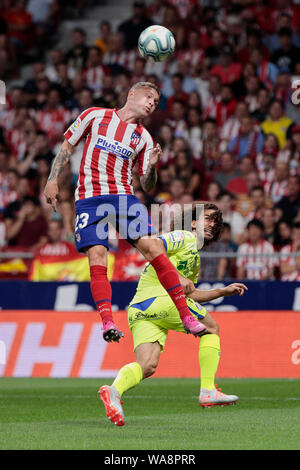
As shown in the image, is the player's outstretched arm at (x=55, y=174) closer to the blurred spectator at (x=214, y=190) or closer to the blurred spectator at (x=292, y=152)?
the blurred spectator at (x=214, y=190)

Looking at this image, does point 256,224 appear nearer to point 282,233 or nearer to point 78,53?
point 282,233

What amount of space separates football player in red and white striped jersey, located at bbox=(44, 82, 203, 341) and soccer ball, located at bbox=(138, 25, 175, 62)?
0.97m

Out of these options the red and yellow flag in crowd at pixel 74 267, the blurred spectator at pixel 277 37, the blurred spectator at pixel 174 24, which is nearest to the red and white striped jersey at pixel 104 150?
the red and yellow flag in crowd at pixel 74 267

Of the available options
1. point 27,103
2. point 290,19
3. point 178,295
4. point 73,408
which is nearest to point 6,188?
point 27,103

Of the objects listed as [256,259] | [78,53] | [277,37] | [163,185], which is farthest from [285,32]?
[256,259]

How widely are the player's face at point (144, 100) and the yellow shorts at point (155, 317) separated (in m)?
1.55

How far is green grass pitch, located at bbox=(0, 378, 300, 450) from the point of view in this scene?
5816 millimetres

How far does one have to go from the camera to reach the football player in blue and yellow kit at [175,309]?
24.6ft

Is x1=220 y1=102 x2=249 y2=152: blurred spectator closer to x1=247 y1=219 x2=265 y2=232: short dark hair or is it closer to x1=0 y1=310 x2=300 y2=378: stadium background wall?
x1=247 y1=219 x2=265 y2=232: short dark hair

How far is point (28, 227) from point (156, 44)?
22.1ft

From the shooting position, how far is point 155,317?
761 cm

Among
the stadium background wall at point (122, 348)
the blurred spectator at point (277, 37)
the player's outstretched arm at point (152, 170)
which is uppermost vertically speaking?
the blurred spectator at point (277, 37)

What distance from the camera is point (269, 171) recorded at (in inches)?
570
